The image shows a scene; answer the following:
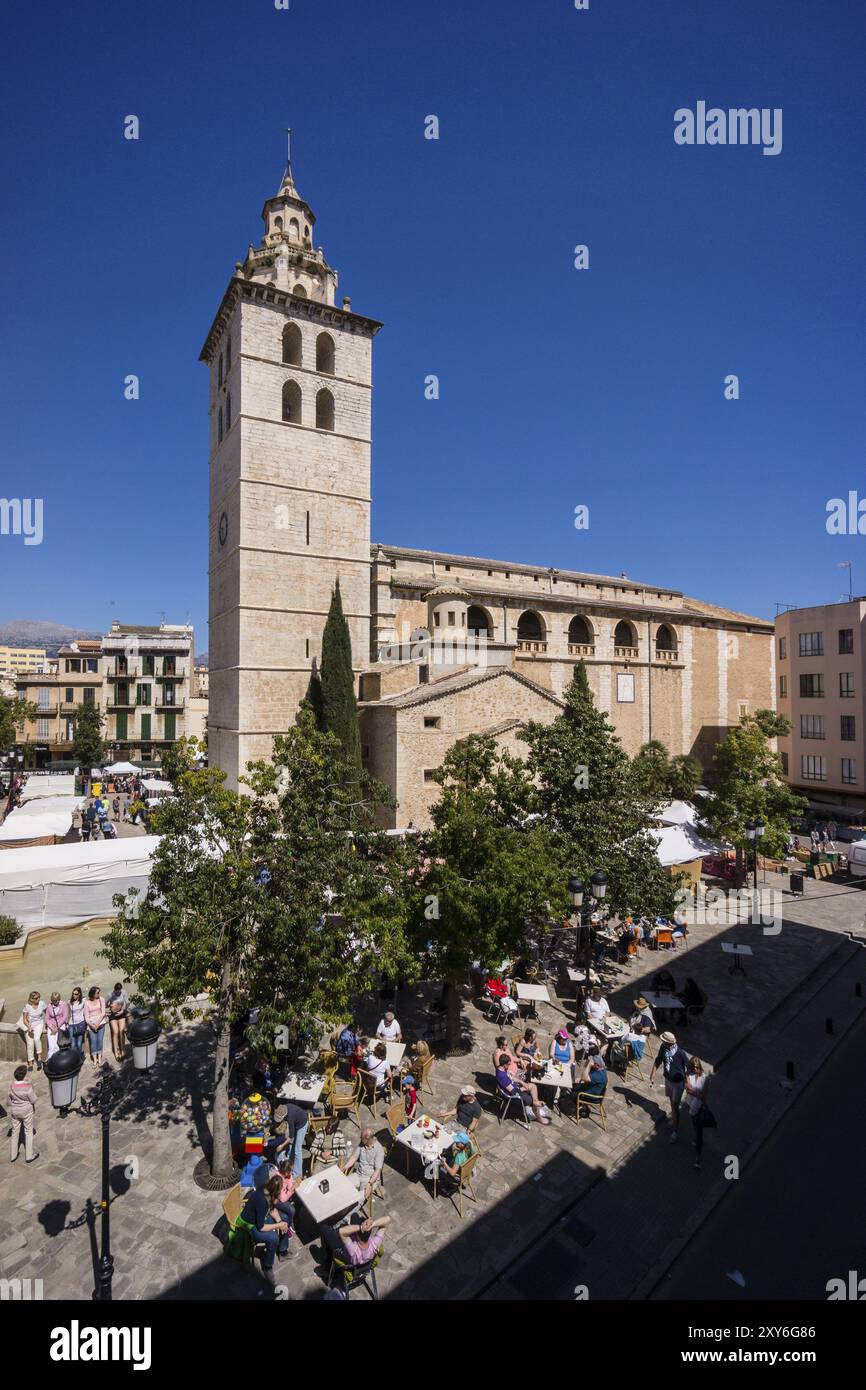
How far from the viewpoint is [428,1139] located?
7.93 metres

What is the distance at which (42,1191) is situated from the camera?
25.0ft

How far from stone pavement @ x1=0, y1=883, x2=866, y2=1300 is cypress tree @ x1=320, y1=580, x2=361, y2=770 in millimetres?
12837

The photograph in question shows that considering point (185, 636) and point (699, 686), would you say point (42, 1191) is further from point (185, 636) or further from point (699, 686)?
point (185, 636)

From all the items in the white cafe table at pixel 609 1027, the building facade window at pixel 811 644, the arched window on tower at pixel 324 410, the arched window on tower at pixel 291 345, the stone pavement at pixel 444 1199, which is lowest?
the stone pavement at pixel 444 1199

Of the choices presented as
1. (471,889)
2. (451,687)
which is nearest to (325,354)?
(451,687)

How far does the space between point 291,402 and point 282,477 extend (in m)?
3.92

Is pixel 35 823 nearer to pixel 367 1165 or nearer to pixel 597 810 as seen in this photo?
pixel 367 1165

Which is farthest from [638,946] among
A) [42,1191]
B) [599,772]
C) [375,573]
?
[375,573]

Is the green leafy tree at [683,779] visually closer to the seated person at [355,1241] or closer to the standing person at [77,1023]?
the standing person at [77,1023]

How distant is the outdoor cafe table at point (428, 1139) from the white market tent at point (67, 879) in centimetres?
955

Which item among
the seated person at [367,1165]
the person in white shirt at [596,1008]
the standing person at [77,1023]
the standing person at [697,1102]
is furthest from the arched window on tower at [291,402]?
the standing person at [697,1102]

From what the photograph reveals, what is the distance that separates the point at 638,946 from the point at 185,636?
43.3 metres

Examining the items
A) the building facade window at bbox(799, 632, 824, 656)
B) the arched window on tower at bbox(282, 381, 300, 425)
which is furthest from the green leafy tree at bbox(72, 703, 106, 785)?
the building facade window at bbox(799, 632, 824, 656)

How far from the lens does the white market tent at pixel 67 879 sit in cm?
1508
